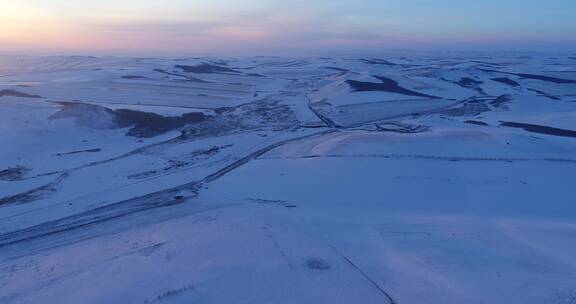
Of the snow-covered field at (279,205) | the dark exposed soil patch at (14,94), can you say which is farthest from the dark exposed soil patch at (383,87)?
the dark exposed soil patch at (14,94)

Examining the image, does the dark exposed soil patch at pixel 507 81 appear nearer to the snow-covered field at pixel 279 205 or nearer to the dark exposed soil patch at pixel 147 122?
the snow-covered field at pixel 279 205

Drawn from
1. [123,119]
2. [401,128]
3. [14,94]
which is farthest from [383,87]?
[14,94]

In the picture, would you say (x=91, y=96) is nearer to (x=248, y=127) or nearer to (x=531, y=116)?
(x=248, y=127)

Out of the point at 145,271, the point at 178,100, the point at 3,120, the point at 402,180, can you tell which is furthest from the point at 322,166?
the point at 178,100

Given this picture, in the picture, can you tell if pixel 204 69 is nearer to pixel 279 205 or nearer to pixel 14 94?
pixel 14 94

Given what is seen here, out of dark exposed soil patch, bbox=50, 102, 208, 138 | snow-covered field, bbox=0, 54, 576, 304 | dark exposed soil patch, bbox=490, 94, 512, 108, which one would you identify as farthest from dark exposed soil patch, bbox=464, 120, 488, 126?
dark exposed soil patch, bbox=50, 102, 208, 138

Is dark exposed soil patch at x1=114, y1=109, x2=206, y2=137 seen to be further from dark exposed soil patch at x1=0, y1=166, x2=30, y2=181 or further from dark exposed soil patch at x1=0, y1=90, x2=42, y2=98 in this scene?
dark exposed soil patch at x1=0, y1=90, x2=42, y2=98

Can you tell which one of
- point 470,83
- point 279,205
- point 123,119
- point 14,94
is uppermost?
point 14,94

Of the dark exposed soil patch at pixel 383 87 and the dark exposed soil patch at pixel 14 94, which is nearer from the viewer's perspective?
the dark exposed soil patch at pixel 14 94

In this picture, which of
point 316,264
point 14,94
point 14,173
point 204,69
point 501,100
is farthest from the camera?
point 204,69
